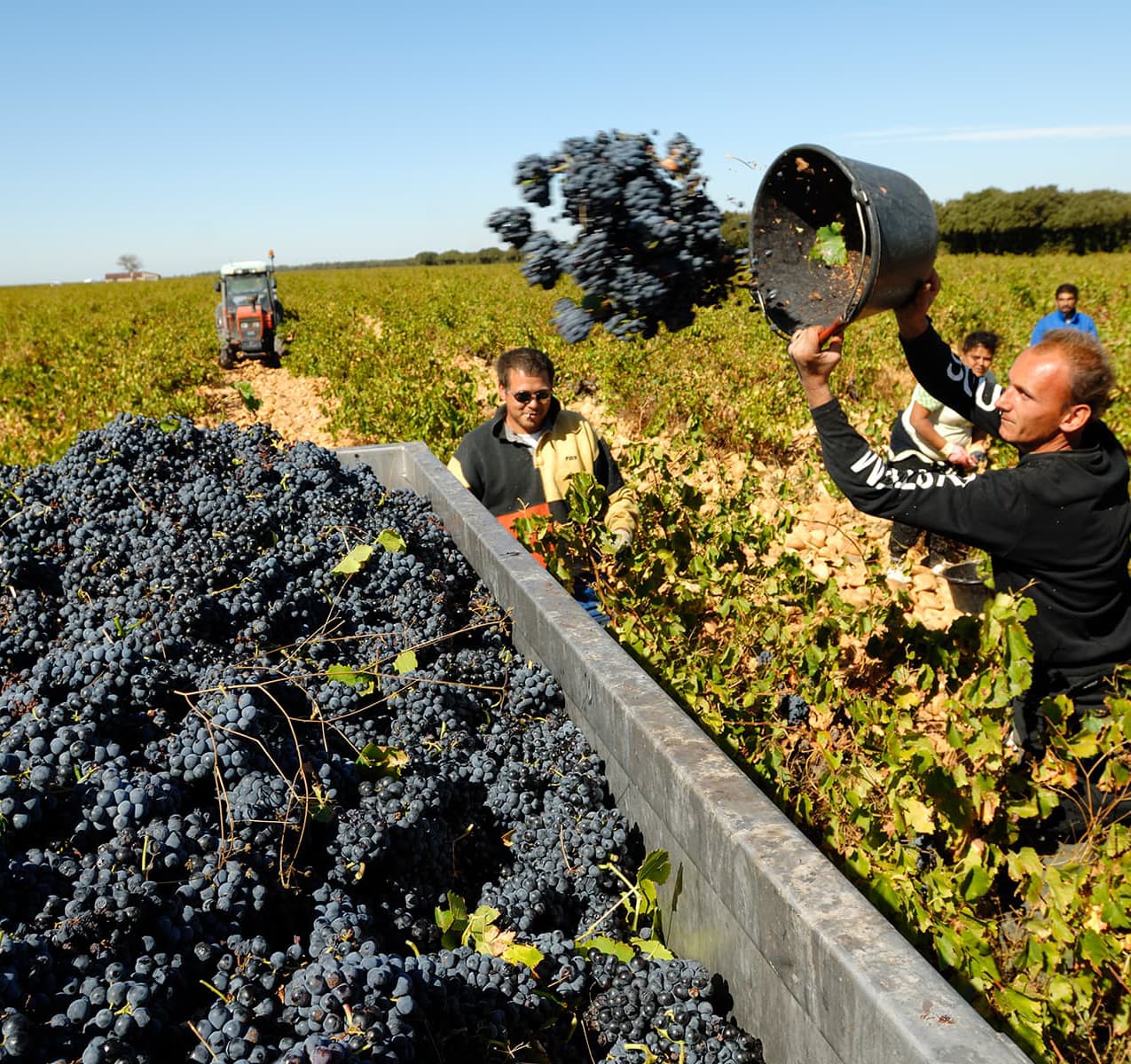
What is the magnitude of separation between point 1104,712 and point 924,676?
45 cm

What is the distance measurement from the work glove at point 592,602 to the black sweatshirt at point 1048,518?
1.23 meters

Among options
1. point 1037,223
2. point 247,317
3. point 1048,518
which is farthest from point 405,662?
point 1037,223

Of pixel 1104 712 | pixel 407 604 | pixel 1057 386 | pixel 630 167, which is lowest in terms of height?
pixel 1104 712

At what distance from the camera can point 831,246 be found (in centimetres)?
264

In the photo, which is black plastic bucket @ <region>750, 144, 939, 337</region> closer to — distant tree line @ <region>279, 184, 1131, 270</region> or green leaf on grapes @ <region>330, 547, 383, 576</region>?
green leaf on grapes @ <region>330, 547, 383, 576</region>

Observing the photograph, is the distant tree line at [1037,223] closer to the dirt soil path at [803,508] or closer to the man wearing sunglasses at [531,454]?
the dirt soil path at [803,508]

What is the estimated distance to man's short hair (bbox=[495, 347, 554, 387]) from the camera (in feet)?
11.9

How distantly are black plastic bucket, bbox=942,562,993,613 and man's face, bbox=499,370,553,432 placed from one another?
239 cm

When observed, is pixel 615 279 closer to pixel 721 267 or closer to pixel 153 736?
pixel 721 267

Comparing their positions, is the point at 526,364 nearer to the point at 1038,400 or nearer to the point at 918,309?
the point at 918,309

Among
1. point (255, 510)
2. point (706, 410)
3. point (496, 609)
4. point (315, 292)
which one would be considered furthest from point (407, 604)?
point (315, 292)

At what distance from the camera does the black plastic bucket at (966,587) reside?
4.62 metres

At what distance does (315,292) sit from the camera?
128 feet

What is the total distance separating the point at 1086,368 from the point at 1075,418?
125 mm
